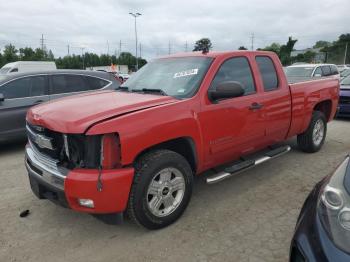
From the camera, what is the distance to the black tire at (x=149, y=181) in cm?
310

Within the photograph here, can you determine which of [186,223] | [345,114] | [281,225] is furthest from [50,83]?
[345,114]

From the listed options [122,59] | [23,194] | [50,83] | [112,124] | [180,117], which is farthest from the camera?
[122,59]

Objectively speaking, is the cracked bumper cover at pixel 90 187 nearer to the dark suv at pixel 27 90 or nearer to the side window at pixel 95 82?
the dark suv at pixel 27 90

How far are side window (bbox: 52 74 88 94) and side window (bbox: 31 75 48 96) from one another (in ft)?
0.63

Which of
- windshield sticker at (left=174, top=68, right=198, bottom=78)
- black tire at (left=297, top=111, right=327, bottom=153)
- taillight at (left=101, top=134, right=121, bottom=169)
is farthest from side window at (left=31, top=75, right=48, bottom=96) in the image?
black tire at (left=297, top=111, right=327, bottom=153)

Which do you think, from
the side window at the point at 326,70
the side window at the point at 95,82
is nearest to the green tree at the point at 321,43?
the side window at the point at 326,70

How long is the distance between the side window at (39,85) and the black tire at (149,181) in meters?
4.59

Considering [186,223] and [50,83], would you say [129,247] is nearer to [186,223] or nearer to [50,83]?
[186,223]

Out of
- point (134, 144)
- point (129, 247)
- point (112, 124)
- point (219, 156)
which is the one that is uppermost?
point (112, 124)

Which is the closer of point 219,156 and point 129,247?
point 129,247

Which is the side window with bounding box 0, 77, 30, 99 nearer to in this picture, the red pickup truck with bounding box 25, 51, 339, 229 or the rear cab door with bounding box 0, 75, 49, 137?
the rear cab door with bounding box 0, 75, 49, 137

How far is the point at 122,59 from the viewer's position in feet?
302

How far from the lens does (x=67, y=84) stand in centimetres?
740

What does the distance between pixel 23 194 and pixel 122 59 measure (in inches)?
3587
